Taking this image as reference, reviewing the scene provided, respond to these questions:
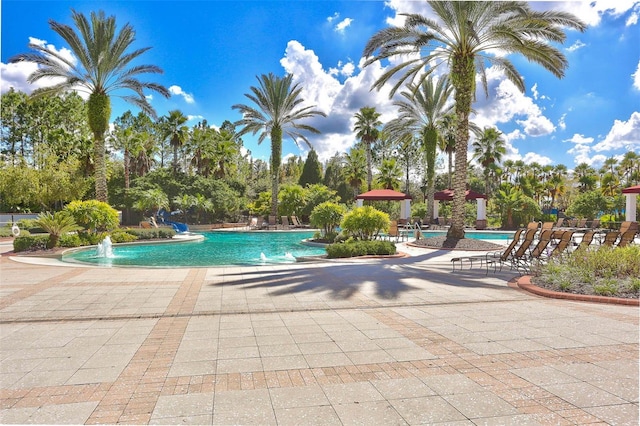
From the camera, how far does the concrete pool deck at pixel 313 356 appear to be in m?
3.14

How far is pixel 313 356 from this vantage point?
434 centimetres

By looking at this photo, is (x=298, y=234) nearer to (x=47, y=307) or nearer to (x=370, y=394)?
(x=47, y=307)

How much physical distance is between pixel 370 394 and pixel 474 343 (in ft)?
6.28

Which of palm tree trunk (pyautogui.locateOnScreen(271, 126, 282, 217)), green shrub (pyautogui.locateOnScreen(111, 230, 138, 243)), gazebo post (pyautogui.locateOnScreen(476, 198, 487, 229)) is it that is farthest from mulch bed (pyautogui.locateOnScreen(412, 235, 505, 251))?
palm tree trunk (pyautogui.locateOnScreen(271, 126, 282, 217))

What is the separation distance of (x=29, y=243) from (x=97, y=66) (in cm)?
1042

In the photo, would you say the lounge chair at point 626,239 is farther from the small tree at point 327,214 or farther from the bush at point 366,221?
the small tree at point 327,214

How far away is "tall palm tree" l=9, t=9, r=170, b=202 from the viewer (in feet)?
66.3

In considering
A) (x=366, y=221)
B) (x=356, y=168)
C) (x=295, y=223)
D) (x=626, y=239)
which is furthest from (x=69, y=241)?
(x=356, y=168)

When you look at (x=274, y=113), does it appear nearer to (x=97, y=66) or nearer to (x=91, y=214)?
(x=97, y=66)

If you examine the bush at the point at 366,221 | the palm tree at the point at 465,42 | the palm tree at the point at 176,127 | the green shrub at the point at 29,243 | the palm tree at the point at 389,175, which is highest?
the palm tree at the point at 176,127

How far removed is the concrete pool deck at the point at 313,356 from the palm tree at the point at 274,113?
24.4 meters

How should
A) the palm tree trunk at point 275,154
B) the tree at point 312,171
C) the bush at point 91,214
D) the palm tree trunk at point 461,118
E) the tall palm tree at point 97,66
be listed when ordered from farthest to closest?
the tree at point 312,171
the palm tree trunk at point 275,154
the tall palm tree at point 97,66
the bush at point 91,214
the palm tree trunk at point 461,118

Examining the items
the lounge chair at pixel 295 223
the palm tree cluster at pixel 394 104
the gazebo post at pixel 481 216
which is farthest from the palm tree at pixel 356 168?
the gazebo post at pixel 481 216

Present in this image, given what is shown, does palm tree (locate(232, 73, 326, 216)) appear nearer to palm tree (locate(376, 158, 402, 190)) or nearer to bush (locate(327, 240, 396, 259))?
palm tree (locate(376, 158, 402, 190))
